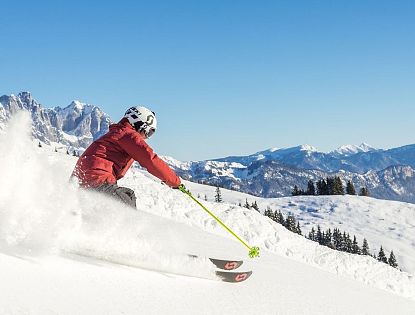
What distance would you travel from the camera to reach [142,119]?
7.13 meters

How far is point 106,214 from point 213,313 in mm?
2223

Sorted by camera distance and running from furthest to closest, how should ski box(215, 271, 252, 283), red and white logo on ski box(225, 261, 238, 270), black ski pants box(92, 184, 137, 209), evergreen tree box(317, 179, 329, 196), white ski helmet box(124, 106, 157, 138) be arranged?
evergreen tree box(317, 179, 329, 196) → red and white logo on ski box(225, 261, 238, 270) → white ski helmet box(124, 106, 157, 138) → ski box(215, 271, 252, 283) → black ski pants box(92, 184, 137, 209)

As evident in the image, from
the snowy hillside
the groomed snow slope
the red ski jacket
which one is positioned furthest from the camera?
the groomed snow slope

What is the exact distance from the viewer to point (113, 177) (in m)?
6.75

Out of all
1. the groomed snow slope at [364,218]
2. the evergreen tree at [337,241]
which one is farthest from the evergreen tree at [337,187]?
the evergreen tree at [337,241]

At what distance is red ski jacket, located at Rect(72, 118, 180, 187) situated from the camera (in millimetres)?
6594

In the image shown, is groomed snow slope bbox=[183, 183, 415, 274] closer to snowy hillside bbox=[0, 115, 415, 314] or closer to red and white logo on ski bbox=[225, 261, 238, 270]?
red and white logo on ski bbox=[225, 261, 238, 270]

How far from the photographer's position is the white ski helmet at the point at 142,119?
7.11m

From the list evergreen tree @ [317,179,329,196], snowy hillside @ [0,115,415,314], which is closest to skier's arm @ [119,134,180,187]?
snowy hillside @ [0,115,415,314]

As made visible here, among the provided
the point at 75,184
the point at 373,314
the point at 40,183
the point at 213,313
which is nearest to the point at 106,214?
the point at 75,184

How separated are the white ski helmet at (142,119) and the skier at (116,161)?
93 mm

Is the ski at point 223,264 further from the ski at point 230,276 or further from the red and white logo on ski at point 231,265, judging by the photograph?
the ski at point 230,276

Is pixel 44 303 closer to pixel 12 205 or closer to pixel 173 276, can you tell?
pixel 12 205

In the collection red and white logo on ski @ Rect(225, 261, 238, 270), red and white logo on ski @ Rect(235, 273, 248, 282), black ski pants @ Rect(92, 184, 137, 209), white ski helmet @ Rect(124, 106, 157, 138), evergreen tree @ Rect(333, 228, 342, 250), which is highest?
white ski helmet @ Rect(124, 106, 157, 138)
